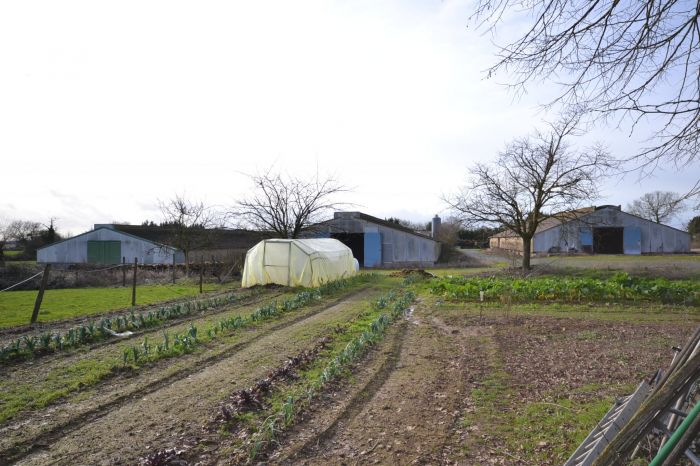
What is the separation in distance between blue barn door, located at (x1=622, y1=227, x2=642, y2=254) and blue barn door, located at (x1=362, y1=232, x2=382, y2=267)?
24.3 metres

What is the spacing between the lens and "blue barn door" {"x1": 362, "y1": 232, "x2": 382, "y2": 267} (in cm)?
3350

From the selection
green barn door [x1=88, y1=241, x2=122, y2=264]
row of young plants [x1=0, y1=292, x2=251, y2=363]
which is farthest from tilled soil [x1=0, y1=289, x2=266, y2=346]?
green barn door [x1=88, y1=241, x2=122, y2=264]

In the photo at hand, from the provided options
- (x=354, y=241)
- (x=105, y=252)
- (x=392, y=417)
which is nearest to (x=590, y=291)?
(x=392, y=417)

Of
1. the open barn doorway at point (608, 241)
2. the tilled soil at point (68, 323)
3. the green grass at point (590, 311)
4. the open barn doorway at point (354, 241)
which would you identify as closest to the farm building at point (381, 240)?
the open barn doorway at point (354, 241)

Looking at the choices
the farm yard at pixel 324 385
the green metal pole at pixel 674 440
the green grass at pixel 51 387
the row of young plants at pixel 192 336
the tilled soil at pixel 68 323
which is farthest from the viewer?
the tilled soil at pixel 68 323

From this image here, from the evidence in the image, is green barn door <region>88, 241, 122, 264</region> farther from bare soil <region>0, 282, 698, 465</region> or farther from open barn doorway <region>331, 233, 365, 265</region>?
bare soil <region>0, 282, 698, 465</region>

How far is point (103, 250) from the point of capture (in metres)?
36.2

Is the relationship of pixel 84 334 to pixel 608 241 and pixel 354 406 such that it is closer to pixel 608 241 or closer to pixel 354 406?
pixel 354 406

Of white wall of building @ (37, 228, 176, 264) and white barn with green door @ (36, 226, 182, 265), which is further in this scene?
white barn with green door @ (36, 226, 182, 265)

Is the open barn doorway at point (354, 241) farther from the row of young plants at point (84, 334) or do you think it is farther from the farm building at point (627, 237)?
the row of young plants at point (84, 334)

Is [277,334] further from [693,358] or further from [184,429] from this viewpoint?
[693,358]

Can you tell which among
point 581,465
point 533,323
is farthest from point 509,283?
point 581,465

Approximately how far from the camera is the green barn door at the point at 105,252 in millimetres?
36156

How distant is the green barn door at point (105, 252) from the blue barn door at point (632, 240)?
148ft
